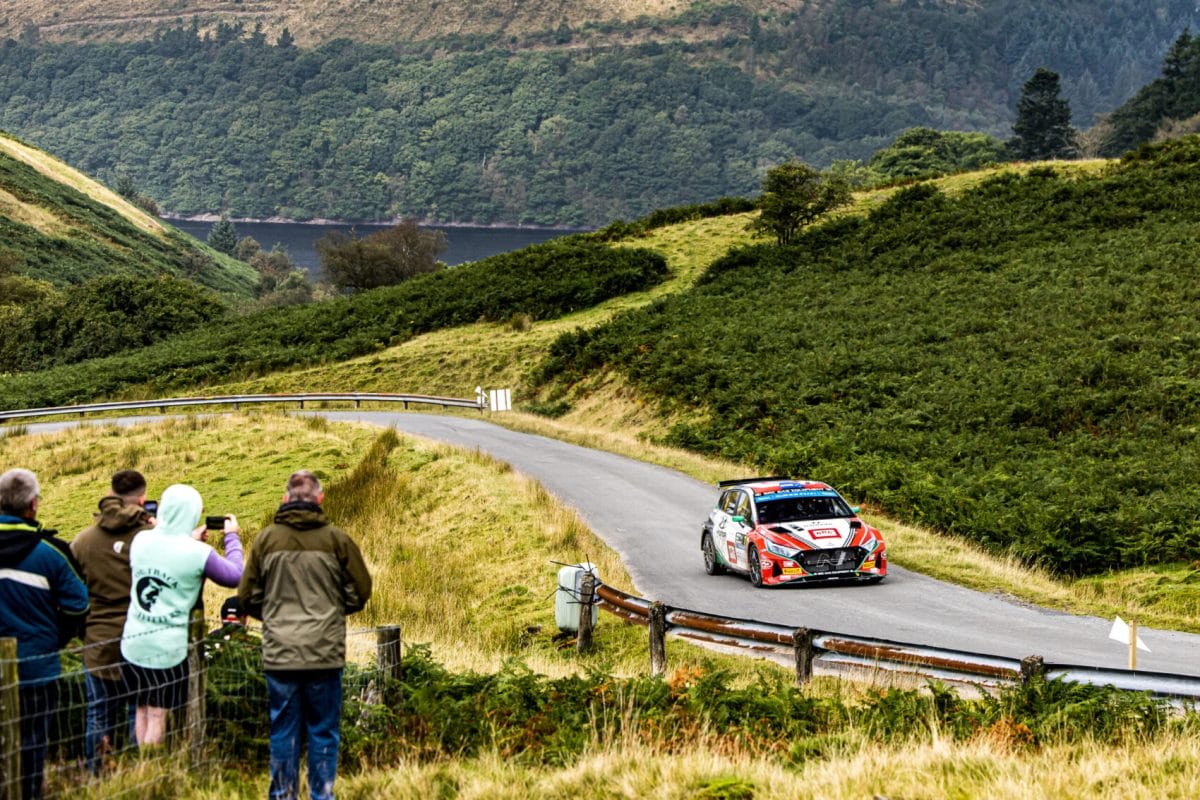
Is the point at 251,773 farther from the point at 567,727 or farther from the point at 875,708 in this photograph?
the point at 875,708

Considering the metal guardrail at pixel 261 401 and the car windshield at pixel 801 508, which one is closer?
the car windshield at pixel 801 508

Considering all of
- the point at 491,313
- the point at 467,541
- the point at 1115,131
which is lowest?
the point at 467,541

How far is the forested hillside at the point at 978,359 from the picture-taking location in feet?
77.6

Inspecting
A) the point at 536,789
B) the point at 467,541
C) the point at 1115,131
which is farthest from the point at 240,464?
the point at 1115,131

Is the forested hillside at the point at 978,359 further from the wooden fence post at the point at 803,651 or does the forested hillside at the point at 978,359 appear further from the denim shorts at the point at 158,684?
the denim shorts at the point at 158,684

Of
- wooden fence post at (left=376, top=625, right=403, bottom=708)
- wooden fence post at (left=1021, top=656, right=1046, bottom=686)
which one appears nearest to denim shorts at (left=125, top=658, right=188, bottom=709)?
wooden fence post at (left=376, top=625, right=403, bottom=708)

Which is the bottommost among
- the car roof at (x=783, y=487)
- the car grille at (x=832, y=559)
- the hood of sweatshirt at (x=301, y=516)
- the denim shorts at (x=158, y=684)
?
the car grille at (x=832, y=559)

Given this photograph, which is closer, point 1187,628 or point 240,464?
point 1187,628

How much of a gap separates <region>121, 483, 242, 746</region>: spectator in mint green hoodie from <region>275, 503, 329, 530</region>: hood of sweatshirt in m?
0.58

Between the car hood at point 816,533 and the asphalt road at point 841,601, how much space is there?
0.64 m

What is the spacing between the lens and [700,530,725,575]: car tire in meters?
20.3

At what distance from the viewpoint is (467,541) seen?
23.6 m

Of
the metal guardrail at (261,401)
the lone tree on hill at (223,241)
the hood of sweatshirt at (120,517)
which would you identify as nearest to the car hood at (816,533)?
the hood of sweatshirt at (120,517)

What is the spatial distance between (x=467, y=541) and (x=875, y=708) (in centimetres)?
1394
